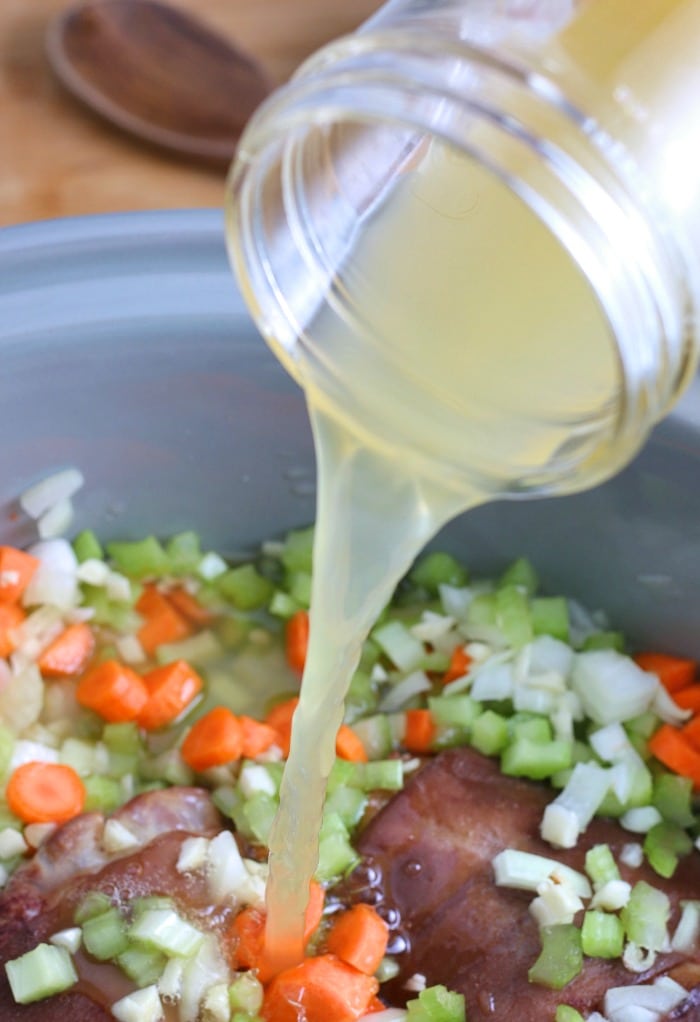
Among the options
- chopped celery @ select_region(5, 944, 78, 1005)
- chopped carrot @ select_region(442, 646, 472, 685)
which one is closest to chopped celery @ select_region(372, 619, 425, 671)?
chopped carrot @ select_region(442, 646, 472, 685)

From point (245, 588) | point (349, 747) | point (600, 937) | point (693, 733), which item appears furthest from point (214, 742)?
point (693, 733)

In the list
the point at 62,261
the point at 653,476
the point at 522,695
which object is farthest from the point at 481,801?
the point at 62,261

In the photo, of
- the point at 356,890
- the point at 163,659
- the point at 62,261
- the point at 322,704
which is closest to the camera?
the point at 322,704

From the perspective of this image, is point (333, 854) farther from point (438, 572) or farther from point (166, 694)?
point (438, 572)

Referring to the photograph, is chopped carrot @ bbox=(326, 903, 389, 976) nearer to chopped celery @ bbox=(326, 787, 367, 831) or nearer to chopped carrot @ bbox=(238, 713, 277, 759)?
chopped celery @ bbox=(326, 787, 367, 831)

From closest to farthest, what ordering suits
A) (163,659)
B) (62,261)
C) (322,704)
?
(322,704)
(62,261)
(163,659)

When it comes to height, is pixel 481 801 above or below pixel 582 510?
below

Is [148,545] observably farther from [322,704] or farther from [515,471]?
[515,471]
